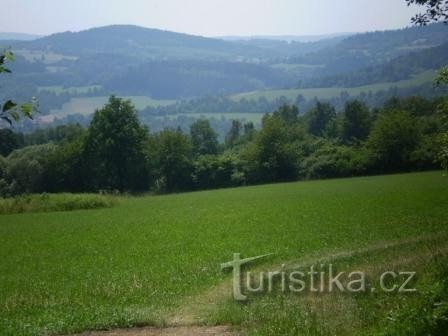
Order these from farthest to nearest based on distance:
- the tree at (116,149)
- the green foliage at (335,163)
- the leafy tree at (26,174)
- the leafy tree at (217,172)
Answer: the leafy tree at (217,172) < the leafy tree at (26,174) < the tree at (116,149) < the green foliage at (335,163)

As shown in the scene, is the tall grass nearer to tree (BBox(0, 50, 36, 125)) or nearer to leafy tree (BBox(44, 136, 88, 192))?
leafy tree (BBox(44, 136, 88, 192))

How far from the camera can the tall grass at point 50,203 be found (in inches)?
2058

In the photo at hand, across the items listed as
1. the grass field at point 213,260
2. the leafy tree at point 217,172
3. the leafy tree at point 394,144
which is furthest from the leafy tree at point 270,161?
the grass field at point 213,260

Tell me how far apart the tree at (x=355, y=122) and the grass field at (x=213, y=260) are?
208ft

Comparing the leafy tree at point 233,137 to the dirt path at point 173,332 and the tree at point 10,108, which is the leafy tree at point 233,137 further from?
the tree at point 10,108

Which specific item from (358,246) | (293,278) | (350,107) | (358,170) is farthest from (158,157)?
(293,278)

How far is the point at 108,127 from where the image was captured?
266 feet

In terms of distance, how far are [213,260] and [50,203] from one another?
123ft

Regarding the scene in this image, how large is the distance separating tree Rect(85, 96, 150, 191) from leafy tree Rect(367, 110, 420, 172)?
39353mm

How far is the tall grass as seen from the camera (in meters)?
52.3

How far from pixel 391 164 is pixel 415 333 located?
6846 cm

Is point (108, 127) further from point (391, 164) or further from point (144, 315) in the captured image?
point (144, 315)

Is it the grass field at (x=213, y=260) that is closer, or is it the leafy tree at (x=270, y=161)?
the grass field at (x=213, y=260)

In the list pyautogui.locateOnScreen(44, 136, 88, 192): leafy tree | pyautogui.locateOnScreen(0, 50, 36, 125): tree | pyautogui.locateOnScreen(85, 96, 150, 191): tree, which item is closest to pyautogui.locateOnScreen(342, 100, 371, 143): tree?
pyautogui.locateOnScreen(85, 96, 150, 191): tree
